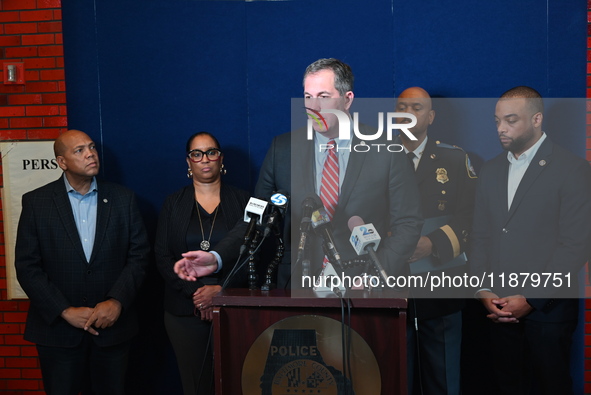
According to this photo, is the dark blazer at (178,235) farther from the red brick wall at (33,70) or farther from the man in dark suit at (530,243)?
the man in dark suit at (530,243)

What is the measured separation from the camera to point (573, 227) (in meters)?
2.85

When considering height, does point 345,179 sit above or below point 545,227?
above

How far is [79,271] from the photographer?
124 inches

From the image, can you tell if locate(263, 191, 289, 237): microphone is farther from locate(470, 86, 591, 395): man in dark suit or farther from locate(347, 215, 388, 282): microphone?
locate(470, 86, 591, 395): man in dark suit

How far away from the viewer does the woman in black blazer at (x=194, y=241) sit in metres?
3.23

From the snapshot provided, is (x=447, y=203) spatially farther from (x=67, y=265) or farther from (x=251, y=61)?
(x=67, y=265)

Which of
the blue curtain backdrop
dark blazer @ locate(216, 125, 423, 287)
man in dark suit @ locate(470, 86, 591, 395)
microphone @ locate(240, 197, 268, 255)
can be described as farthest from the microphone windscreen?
the blue curtain backdrop

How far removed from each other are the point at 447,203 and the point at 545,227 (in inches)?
19.1

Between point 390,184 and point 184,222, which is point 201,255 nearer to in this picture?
point 390,184

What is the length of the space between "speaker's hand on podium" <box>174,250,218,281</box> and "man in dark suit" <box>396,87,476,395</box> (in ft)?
4.05

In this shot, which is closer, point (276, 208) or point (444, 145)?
point (276, 208)

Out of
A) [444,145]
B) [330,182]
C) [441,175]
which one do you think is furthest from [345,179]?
[444,145]

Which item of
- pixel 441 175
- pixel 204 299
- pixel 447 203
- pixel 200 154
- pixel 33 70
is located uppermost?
pixel 33 70

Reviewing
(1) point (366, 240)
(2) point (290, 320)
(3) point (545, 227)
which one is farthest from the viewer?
(3) point (545, 227)
